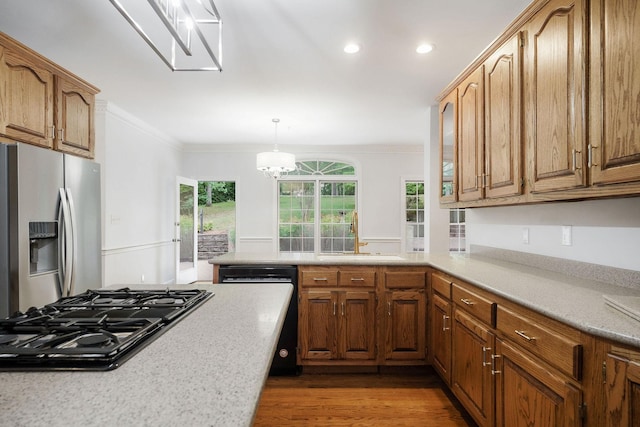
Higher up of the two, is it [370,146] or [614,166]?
[370,146]

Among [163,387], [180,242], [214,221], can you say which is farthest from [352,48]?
[214,221]

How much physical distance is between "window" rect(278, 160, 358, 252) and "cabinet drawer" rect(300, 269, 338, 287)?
359 cm

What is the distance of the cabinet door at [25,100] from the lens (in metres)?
2.00

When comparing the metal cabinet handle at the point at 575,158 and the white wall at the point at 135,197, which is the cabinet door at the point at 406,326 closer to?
the metal cabinet handle at the point at 575,158

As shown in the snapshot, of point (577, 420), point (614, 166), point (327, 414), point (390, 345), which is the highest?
point (614, 166)

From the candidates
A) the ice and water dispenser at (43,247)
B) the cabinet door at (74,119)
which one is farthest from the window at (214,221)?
the ice and water dispenser at (43,247)

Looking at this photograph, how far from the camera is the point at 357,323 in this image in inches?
107

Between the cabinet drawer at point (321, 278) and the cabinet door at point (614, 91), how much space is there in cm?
175

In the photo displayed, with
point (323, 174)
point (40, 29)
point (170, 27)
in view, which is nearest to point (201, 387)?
point (170, 27)

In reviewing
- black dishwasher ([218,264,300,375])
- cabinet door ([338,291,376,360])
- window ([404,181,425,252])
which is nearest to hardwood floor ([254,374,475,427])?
black dishwasher ([218,264,300,375])

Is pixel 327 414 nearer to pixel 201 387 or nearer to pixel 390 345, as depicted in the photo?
pixel 390 345

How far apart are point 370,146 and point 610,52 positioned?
193 inches

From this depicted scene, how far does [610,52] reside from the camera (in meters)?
1.34

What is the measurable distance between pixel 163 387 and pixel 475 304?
1618 mm
